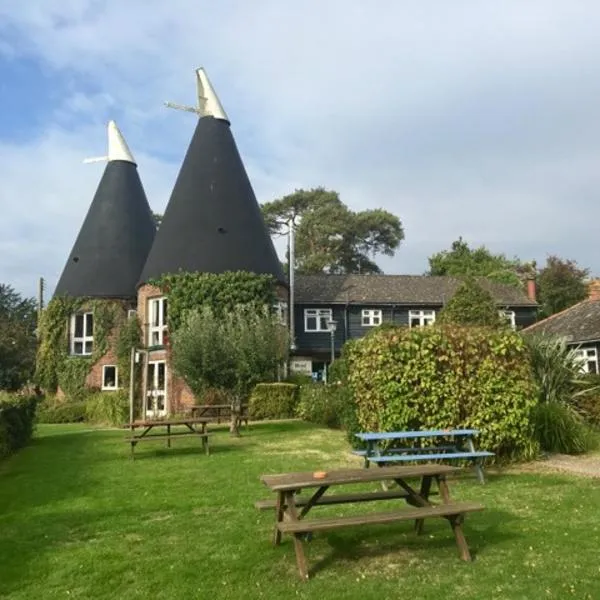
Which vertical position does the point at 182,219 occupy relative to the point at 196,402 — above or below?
above

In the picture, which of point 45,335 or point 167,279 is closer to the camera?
point 167,279

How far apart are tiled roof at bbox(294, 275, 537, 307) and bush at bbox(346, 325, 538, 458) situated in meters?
26.1

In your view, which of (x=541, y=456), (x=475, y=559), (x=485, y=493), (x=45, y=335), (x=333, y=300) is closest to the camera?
(x=475, y=559)

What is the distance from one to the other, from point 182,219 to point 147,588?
84.8ft

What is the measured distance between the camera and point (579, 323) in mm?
28938

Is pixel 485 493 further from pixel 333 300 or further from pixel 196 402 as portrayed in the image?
pixel 333 300

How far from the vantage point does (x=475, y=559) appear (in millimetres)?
5758

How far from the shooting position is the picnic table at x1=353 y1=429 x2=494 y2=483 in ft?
29.9

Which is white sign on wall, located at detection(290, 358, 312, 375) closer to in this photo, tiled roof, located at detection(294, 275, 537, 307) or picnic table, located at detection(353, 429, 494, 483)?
tiled roof, located at detection(294, 275, 537, 307)

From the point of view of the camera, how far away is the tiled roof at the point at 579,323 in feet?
88.9

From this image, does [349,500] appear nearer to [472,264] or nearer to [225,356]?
[225,356]

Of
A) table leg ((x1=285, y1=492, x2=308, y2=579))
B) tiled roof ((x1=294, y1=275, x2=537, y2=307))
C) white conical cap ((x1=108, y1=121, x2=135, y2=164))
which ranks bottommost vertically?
table leg ((x1=285, y1=492, x2=308, y2=579))

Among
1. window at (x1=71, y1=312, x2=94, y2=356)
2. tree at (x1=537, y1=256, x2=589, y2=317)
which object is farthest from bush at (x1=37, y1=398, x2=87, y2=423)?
tree at (x1=537, y1=256, x2=589, y2=317)

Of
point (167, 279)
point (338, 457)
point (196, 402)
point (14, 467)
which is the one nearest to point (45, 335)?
point (167, 279)
